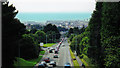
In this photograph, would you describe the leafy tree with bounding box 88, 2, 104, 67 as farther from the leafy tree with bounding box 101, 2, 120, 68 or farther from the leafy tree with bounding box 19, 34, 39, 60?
the leafy tree with bounding box 19, 34, 39, 60

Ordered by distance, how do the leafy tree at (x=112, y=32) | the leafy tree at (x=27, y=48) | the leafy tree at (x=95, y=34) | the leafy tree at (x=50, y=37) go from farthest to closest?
the leafy tree at (x=50, y=37)
the leafy tree at (x=27, y=48)
the leafy tree at (x=95, y=34)
the leafy tree at (x=112, y=32)

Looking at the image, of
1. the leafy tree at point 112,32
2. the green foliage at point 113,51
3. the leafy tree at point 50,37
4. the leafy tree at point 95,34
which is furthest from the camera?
the leafy tree at point 50,37

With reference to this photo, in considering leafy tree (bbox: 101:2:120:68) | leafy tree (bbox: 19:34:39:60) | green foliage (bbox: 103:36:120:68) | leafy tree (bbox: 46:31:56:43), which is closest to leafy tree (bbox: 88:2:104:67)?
leafy tree (bbox: 101:2:120:68)

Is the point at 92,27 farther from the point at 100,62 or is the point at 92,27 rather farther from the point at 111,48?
the point at 111,48

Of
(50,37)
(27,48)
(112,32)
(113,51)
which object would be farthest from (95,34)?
(50,37)

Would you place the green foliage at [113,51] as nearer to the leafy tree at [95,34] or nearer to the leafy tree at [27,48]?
the leafy tree at [95,34]

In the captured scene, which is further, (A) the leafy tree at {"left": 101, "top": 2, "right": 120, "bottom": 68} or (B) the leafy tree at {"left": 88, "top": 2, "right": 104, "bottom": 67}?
(B) the leafy tree at {"left": 88, "top": 2, "right": 104, "bottom": 67}

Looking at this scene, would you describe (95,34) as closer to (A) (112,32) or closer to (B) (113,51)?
(A) (112,32)

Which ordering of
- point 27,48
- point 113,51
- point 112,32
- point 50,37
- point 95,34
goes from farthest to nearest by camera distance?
point 50,37 → point 27,48 → point 95,34 → point 112,32 → point 113,51

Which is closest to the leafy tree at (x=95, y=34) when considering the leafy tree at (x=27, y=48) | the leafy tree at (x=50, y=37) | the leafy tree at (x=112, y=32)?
the leafy tree at (x=112, y=32)

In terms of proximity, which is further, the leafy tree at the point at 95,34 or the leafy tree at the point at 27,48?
the leafy tree at the point at 27,48

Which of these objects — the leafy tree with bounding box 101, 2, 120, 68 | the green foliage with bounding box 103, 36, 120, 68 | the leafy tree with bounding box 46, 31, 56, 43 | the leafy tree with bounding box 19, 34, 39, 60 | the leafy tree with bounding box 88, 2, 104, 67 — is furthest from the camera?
the leafy tree with bounding box 46, 31, 56, 43
